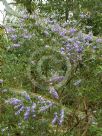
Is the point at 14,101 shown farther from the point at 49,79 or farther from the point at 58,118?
the point at 49,79

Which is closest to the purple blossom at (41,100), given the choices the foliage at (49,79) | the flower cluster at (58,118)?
the foliage at (49,79)

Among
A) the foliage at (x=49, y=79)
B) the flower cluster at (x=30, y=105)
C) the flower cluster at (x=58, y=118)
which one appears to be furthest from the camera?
the foliage at (x=49, y=79)

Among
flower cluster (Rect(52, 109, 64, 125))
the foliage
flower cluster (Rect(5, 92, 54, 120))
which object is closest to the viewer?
flower cluster (Rect(52, 109, 64, 125))

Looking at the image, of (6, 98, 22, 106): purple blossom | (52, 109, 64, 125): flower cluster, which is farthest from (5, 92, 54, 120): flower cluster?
(52, 109, 64, 125): flower cluster

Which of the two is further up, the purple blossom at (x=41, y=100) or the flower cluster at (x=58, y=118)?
the purple blossom at (x=41, y=100)

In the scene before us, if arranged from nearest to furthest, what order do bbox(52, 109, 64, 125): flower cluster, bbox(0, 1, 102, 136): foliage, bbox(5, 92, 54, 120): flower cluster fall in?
bbox(52, 109, 64, 125): flower cluster → bbox(5, 92, 54, 120): flower cluster → bbox(0, 1, 102, 136): foliage

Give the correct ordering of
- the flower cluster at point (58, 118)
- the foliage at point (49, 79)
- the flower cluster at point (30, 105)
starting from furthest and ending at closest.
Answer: the foliage at point (49, 79), the flower cluster at point (30, 105), the flower cluster at point (58, 118)

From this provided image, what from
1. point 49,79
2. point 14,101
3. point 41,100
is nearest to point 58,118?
point 41,100

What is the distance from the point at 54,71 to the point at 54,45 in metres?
0.53

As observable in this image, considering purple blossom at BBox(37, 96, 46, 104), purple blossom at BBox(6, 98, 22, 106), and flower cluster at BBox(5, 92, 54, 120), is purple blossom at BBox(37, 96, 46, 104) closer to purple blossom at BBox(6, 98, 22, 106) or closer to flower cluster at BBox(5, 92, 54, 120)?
flower cluster at BBox(5, 92, 54, 120)

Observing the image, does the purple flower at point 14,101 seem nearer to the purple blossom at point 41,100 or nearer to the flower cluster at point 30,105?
the flower cluster at point 30,105

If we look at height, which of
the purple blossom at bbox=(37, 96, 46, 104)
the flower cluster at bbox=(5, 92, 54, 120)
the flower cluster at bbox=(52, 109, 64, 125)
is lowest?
the flower cluster at bbox=(52, 109, 64, 125)

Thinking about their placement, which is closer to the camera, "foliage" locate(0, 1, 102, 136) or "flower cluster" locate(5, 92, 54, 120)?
"flower cluster" locate(5, 92, 54, 120)

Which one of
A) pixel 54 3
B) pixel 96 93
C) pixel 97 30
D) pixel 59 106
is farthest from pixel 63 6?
pixel 59 106
